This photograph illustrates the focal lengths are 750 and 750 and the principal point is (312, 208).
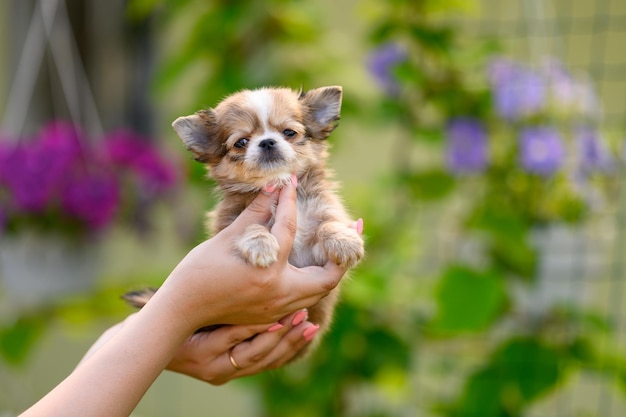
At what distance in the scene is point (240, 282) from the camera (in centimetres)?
132

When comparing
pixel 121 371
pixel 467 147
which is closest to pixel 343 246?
pixel 121 371

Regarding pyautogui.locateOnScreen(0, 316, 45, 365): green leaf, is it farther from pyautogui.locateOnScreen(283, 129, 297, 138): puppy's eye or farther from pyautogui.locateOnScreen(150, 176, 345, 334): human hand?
pyautogui.locateOnScreen(283, 129, 297, 138): puppy's eye

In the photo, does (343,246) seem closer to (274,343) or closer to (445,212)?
(274,343)

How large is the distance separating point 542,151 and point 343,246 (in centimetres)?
111

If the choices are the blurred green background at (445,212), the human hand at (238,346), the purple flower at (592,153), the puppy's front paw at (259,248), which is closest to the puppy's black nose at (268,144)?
the puppy's front paw at (259,248)

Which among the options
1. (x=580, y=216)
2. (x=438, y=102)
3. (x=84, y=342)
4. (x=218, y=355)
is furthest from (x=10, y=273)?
(x=84, y=342)

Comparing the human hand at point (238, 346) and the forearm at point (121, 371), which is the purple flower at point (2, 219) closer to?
the human hand at point (238, 346)

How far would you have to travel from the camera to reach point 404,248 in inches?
Result: 107

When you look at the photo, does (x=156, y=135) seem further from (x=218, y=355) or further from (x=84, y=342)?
(x=218, y=355)

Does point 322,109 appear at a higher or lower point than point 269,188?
higher

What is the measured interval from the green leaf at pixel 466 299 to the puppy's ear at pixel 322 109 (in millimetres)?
1064

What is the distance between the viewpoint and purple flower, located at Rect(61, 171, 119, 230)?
7.77 ft

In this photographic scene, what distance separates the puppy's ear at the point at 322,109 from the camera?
1372 mm

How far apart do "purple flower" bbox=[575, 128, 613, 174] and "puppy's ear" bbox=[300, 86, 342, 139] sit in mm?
1168
